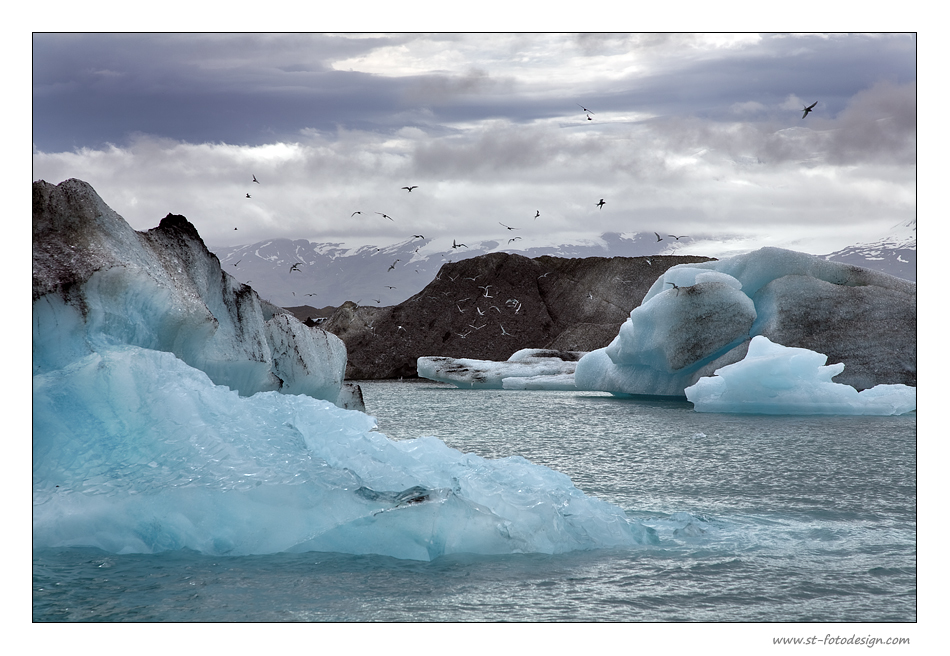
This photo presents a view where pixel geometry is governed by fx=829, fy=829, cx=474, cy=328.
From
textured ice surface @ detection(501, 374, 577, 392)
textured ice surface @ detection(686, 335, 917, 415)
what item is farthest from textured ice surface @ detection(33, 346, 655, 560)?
textured ice surface @ detection(501, 374, 577, 392)

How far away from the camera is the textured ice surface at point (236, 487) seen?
4.83 meters

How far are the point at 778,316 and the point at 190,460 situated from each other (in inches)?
668

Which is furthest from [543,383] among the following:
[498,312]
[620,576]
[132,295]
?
[620,576]

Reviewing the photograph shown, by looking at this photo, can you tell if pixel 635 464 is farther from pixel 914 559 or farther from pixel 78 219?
pixel 78 219

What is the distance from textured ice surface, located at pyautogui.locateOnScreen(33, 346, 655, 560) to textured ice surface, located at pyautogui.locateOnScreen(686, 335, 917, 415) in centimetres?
1153

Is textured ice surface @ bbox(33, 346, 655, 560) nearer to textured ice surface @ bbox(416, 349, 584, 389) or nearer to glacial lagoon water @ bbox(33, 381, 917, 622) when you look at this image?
glacial lagoon water @ bbox(33, 381, 917, 622)

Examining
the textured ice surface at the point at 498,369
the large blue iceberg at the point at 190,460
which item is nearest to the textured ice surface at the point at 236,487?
the large blue iceberg at the point at 190,460

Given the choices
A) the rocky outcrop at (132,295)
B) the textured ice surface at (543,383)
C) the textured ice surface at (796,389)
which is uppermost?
the rocky outcrop at (132,295)

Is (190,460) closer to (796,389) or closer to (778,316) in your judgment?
(796,389)

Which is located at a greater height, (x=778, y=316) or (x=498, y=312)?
(x=498, y=312)

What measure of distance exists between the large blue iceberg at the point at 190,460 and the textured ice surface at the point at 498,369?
23609 millimetres

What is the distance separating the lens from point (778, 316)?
64.1 ft

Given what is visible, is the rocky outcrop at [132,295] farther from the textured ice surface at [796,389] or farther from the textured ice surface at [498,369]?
the textured ice surface at [498,369]
